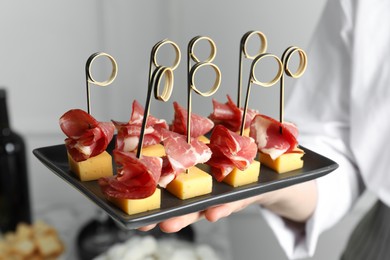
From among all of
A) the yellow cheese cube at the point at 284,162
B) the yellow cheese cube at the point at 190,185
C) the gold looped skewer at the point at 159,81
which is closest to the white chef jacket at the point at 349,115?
the yellow cheese cube at the point at 284,162

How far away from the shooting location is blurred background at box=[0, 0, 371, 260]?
1.45 m

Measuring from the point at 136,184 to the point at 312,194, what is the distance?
0.48m

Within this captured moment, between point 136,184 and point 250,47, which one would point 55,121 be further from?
point 136,184

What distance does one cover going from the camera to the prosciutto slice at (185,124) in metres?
0.80

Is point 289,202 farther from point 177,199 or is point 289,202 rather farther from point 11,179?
point 11,179

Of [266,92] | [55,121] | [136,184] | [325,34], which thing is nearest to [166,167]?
[136,184]

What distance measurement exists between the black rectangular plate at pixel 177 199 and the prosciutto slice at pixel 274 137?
0.03 meters

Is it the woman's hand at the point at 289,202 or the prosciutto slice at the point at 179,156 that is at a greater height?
the prosciutto slice at the point at 179,156

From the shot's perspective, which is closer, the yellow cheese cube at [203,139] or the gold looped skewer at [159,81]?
the gold looped skewer at [159,81]

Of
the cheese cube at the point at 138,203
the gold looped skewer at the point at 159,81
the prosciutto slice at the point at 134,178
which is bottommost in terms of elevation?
the cheese cube at the point at 138,203

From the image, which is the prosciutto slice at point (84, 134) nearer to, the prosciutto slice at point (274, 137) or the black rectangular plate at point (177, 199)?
the black rectangular plate at point (177, 199)

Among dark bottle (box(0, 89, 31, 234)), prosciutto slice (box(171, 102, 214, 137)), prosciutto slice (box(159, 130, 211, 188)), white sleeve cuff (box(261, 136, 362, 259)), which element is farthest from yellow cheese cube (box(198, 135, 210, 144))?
dark bottle (box(0, 89, 31, 234))

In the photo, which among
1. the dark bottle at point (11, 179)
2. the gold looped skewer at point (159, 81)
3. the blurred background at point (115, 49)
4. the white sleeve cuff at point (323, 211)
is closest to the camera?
the gold looped skewer at point (159, 81)

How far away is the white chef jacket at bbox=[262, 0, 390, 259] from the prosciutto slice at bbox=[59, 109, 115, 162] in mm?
423
